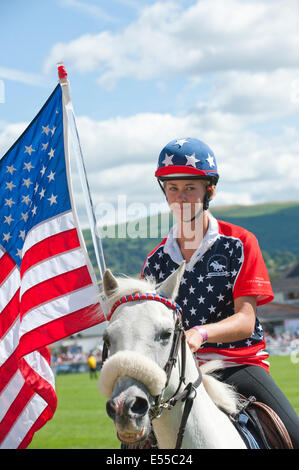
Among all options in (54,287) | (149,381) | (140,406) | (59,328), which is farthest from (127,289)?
(54,287)

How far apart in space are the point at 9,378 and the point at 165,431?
8.86ft

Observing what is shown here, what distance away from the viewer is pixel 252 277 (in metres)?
3.93

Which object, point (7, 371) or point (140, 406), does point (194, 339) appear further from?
point (7, 371)

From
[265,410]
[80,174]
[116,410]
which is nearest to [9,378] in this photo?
[80,174]

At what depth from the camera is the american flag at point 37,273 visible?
5.34 meters

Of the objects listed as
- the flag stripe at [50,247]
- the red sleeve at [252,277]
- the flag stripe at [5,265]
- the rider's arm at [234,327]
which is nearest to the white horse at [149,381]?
the rider's arm at [234,327]

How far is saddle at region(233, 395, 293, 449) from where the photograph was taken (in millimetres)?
3748

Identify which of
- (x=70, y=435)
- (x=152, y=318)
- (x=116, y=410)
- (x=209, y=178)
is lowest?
(x=70, y=435)

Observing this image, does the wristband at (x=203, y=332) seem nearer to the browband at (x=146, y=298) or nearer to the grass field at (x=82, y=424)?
the browband at (x=146, y=298)

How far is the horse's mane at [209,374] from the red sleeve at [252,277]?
53 centimetres

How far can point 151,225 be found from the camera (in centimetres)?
625

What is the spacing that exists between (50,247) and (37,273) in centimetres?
30

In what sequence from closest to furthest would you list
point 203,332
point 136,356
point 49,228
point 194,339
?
1. point 136,356
2. point 194,339
3. point 203,332
4. point 49,228

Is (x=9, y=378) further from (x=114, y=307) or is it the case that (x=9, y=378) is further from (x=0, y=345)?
(x=114, y=307)
